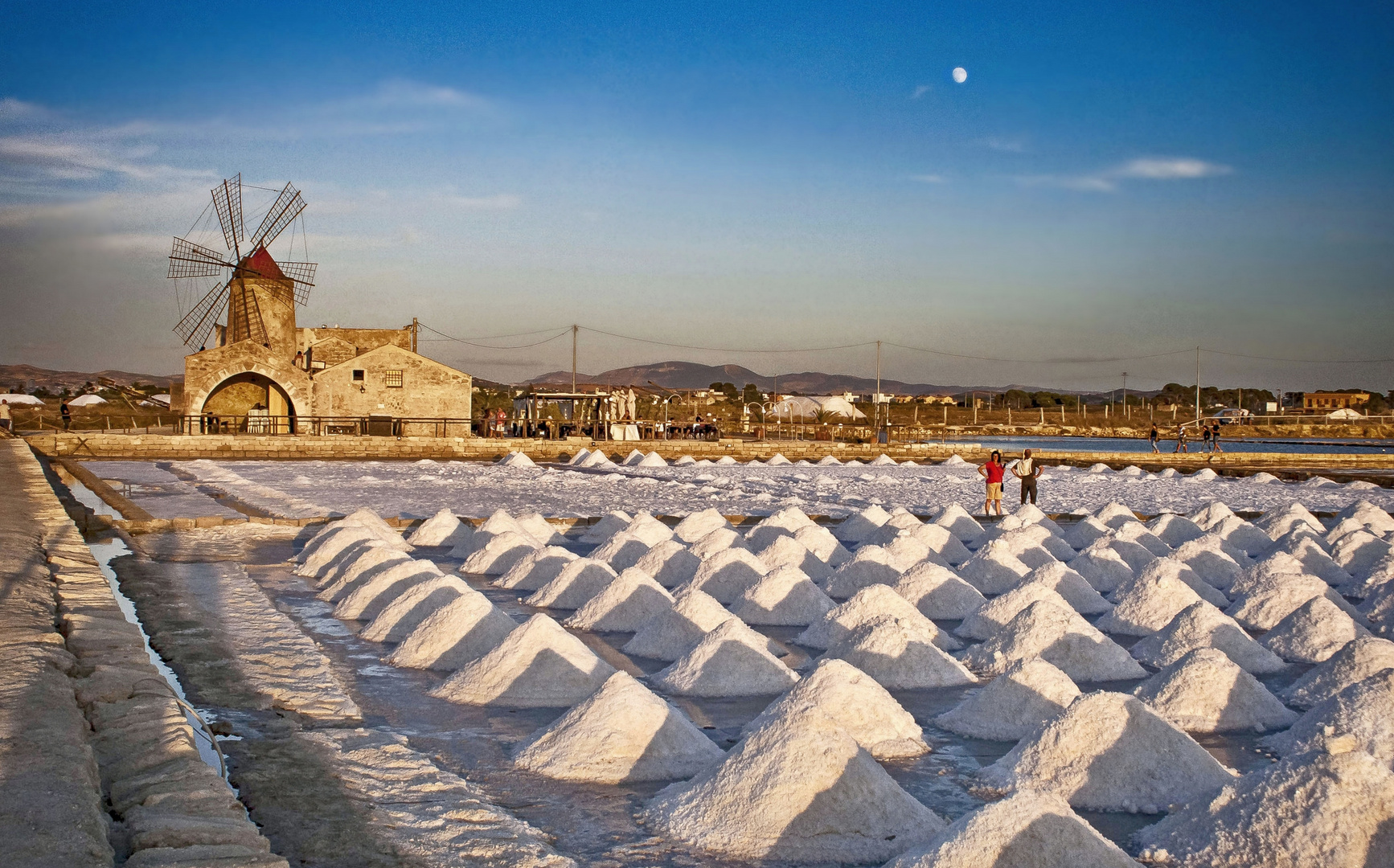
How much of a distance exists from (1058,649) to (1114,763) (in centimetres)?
223

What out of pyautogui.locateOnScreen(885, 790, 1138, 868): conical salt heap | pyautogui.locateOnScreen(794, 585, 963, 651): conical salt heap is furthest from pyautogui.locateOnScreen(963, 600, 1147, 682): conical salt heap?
pyautogui.locateOnScreen(885, 790, 1138, 868): conical salt heap

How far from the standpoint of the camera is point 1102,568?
31.9 ft

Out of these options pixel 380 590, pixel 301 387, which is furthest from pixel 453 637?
pixel 301 387

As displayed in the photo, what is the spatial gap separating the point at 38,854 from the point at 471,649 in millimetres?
3447

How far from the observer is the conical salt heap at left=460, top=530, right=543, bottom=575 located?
9961 millimetres

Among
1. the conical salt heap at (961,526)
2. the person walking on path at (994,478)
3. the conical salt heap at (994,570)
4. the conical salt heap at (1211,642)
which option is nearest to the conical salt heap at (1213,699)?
the conical salt heap at (1211,642)

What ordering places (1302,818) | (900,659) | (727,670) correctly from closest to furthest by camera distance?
(1302,818)
(727,670)
(900,659)

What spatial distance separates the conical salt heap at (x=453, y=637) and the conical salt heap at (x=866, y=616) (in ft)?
6.24

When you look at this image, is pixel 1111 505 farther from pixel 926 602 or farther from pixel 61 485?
pixel 61 485

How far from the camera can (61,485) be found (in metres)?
17.2

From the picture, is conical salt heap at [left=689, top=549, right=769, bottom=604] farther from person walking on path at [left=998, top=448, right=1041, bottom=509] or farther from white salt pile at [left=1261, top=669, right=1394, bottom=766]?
person walking on path at [left=998, top=448, right=1041, bottom=509]

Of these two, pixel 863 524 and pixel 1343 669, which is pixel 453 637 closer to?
pixel 1343 669

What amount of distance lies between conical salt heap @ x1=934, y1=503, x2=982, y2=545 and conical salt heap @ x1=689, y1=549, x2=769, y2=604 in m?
3.69

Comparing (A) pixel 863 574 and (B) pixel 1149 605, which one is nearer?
(B) pixel 1149 605
